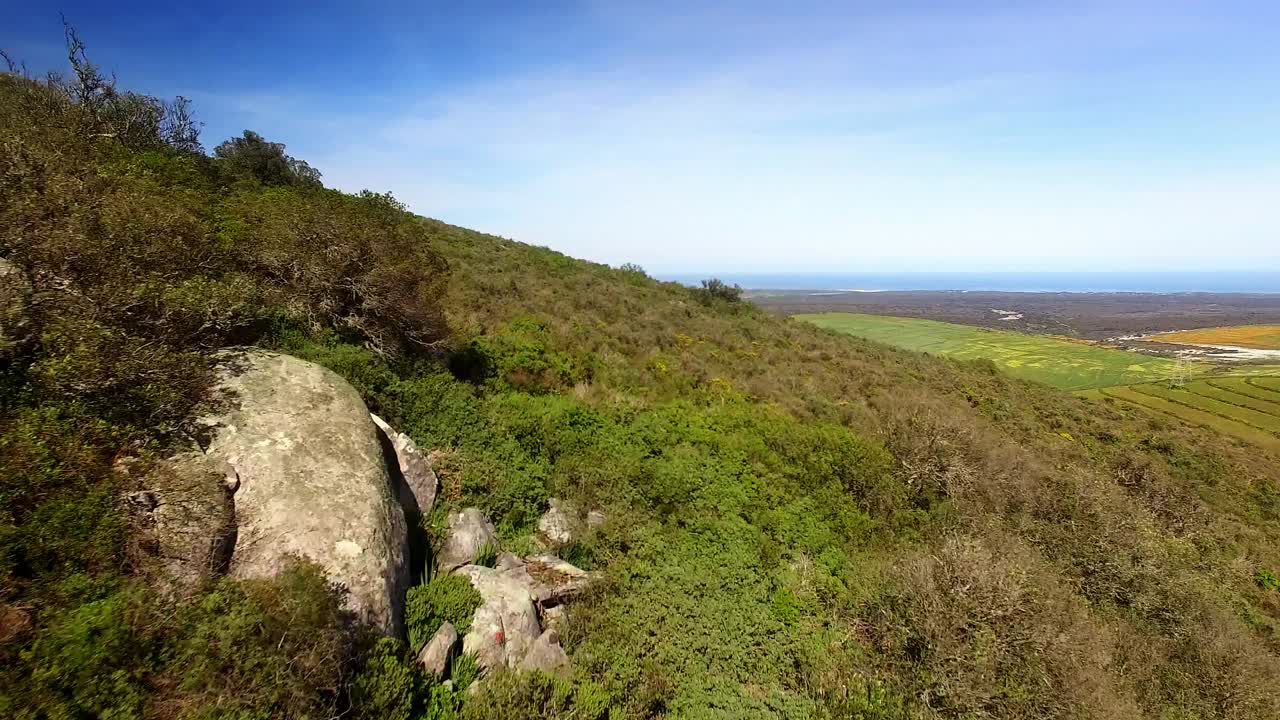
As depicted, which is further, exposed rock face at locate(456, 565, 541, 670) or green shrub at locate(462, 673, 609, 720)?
exposed rock face at locate(456, 565, 541, 670)

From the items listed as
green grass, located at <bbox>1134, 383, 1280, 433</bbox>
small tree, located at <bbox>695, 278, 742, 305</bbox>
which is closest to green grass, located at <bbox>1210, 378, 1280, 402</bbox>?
green grass, located at <bbox>1134, 383, 1280, 433</bbox>

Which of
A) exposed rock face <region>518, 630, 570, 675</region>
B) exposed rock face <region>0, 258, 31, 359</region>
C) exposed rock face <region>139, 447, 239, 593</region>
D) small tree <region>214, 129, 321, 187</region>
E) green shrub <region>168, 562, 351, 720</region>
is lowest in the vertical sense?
exposed rock face <region>518, 630, 570, 675</region>

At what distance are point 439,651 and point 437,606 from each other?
22.4 inches

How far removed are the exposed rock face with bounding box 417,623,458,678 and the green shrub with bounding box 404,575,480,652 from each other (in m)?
0.10

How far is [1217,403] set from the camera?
40688mm

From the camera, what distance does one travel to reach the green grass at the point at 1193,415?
33.7 m

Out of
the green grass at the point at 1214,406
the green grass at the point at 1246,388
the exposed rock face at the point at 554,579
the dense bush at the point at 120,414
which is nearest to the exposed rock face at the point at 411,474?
the exposed rock face at the point at 554,579

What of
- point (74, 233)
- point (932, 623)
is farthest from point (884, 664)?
point (74, 233)

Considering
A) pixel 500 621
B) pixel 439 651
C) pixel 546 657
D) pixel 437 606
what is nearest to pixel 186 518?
pixel 437 606

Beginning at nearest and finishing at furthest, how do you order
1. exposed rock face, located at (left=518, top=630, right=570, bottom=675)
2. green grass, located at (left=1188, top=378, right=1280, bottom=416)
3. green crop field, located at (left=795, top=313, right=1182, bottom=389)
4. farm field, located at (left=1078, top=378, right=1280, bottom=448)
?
exposed rock face, located at (left=518, top=630, right=570, bottom=675), farm field, located at (left=1078, top=378, right=1280, bottom=448), green grass, located at (left=1188, top=378, right=1280, bottom=416), green crop field, located at (left=795, top=313, right=1182, bottom=389)

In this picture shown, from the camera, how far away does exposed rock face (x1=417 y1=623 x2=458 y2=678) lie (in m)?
5.29

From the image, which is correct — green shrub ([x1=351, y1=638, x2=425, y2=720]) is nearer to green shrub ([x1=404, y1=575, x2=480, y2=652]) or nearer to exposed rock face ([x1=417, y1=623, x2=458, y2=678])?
exposed rock face ([x1=417, y1=623, x2=458, y2=678])

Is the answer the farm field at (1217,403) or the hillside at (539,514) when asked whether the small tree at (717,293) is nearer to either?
the hillside at (539,514)

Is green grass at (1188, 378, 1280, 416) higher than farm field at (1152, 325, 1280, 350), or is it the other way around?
farm field at (1152, 325, 1280, 350)
